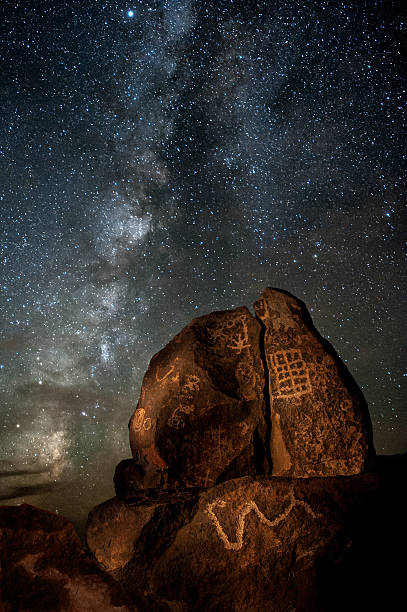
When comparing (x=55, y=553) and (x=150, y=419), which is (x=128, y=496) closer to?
(x=150, y=419)

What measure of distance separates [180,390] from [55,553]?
7.00 feet

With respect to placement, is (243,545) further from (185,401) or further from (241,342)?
(241,342)

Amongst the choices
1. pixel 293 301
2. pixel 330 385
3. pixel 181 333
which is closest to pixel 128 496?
pixel 181 333

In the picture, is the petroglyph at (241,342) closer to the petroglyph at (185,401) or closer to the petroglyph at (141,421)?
Result: the petroglyph at (185,401)

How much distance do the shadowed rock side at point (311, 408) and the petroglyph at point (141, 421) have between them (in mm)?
1475

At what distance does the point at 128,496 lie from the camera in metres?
4.02

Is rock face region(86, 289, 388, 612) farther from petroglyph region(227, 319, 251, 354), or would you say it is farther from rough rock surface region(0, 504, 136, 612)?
rough rock surface region(0, 504, 136, 612)

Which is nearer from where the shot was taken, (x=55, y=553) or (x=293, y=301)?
(x=55, y=553)

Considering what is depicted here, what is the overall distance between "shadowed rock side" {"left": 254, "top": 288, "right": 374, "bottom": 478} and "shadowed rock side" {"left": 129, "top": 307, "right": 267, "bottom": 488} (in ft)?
0.63

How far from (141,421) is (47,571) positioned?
7.24 feet

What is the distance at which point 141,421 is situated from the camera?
470cm

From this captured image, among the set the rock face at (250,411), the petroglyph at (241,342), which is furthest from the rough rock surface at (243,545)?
the petroglyph at (241,342)

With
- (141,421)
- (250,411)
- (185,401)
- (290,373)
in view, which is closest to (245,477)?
(250,411)

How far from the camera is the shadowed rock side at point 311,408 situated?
12.9 feet
